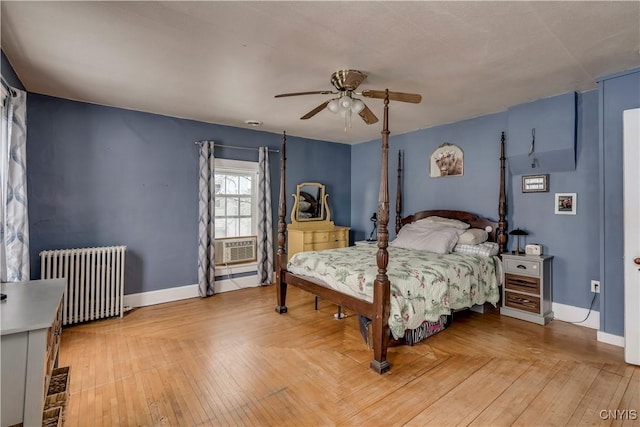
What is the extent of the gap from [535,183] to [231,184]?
4178 millimetres

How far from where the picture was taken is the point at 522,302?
11.8 feet

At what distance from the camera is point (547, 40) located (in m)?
2.29

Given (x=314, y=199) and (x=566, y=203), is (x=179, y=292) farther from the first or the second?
(x=566, y=203)

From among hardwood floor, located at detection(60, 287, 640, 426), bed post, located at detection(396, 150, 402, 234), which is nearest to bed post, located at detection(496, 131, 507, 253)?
hardwood floor, located at detection(60, 287, 640, 426)

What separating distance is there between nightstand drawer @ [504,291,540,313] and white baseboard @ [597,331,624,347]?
56 cm

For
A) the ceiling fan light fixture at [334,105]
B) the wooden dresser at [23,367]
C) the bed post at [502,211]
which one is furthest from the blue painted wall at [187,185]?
the ceiling fan light fixture at [334,105]

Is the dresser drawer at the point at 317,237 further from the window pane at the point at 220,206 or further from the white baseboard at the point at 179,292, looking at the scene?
the window pane at the point at 220,206

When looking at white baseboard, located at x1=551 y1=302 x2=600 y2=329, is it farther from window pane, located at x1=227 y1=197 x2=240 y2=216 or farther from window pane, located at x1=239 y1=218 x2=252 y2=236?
window pane, located at x1=227 y1=197 x2=240 y2=216

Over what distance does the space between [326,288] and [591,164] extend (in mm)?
3127

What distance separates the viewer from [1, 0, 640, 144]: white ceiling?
1930mm

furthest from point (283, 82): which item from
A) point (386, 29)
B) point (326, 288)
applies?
point (326, 288)

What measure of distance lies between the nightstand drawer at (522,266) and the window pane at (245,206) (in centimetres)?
374

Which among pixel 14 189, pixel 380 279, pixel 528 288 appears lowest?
pixel 528 288

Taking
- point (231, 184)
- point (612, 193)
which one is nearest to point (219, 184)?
point (231, 184)
